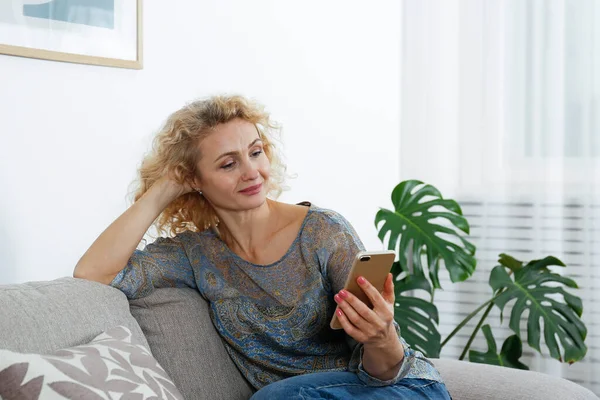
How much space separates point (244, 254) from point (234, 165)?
24 centimetres

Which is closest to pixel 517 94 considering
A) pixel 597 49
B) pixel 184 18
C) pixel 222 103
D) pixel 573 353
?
pixel 597 49

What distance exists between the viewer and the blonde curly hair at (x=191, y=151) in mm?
2080

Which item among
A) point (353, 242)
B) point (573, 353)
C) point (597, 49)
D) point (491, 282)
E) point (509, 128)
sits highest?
point (597, 49)

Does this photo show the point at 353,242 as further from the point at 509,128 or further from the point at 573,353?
the point at 509,128

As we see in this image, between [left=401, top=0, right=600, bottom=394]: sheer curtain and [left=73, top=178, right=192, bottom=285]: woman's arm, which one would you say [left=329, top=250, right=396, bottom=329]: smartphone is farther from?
[left=401, top=0, right=600, bottom=394]: sheer curtain

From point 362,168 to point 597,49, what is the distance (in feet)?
3.47

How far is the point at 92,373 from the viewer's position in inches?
57.9

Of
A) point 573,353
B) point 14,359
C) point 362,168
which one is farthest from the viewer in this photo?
point 362,168

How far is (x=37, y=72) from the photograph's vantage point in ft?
7.18

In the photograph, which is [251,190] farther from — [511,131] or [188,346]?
[511,131]

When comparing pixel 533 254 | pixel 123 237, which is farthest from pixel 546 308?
pixel 123 237

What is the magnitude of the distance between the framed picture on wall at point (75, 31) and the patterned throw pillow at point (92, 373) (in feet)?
2.84

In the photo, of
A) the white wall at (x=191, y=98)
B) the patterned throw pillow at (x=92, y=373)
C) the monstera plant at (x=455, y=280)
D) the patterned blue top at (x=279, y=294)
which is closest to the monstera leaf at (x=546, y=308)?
the monstera plant at (x=455, y=280)

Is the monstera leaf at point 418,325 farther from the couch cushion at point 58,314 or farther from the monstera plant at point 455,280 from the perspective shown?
the couch cushion at point 58,314
